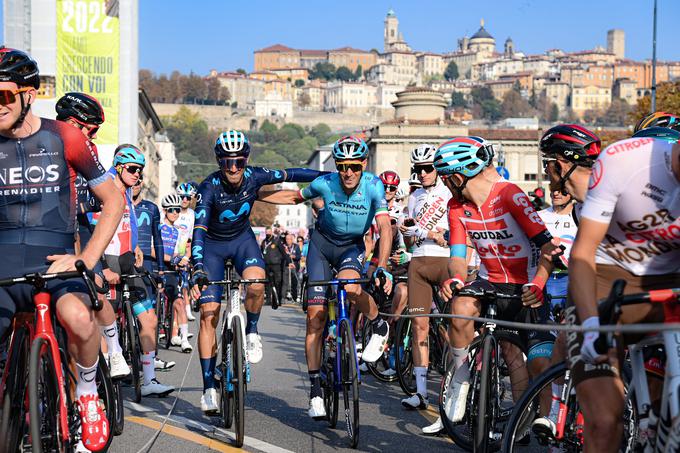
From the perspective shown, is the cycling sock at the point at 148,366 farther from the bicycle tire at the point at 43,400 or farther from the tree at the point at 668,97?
the tree at the point at 668,97

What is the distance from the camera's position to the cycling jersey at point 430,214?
34.2 feet

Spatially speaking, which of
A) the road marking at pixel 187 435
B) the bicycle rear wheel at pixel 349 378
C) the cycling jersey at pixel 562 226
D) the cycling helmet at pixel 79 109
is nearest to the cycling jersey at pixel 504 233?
the bicycle rear wheel at pixel 349 378

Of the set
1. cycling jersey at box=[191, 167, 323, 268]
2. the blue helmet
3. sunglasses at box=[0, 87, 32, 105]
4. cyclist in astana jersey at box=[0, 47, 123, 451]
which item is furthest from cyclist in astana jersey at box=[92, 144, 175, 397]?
sunglasses at box=[0, 87, 32, 105]

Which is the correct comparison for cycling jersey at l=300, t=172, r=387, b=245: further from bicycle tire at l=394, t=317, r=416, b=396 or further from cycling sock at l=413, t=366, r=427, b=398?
bicycle tire at l=394, t=317, r=416, b=396

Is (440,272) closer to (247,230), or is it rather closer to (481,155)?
(247,230)

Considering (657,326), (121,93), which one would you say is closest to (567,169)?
(657,326)

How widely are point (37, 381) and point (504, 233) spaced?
10.9ft

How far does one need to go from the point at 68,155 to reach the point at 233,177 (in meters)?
3.07

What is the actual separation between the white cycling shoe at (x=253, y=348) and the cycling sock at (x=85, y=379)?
268cm

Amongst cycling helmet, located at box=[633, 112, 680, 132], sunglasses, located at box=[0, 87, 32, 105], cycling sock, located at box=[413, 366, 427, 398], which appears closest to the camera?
sunglasses, located at box=[0, 87, 32, 105]

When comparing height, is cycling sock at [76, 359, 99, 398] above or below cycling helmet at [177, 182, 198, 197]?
below

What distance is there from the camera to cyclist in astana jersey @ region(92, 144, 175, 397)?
32.3 feet

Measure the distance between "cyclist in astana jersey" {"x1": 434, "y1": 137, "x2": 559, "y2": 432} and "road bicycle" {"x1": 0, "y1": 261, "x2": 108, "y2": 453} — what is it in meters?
2.52

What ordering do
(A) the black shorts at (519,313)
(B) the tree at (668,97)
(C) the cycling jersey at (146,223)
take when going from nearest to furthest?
(A) the black shorts at (519,313) < (C) the cycling jersey at (146,223) < (B) the tree at (668,97)
